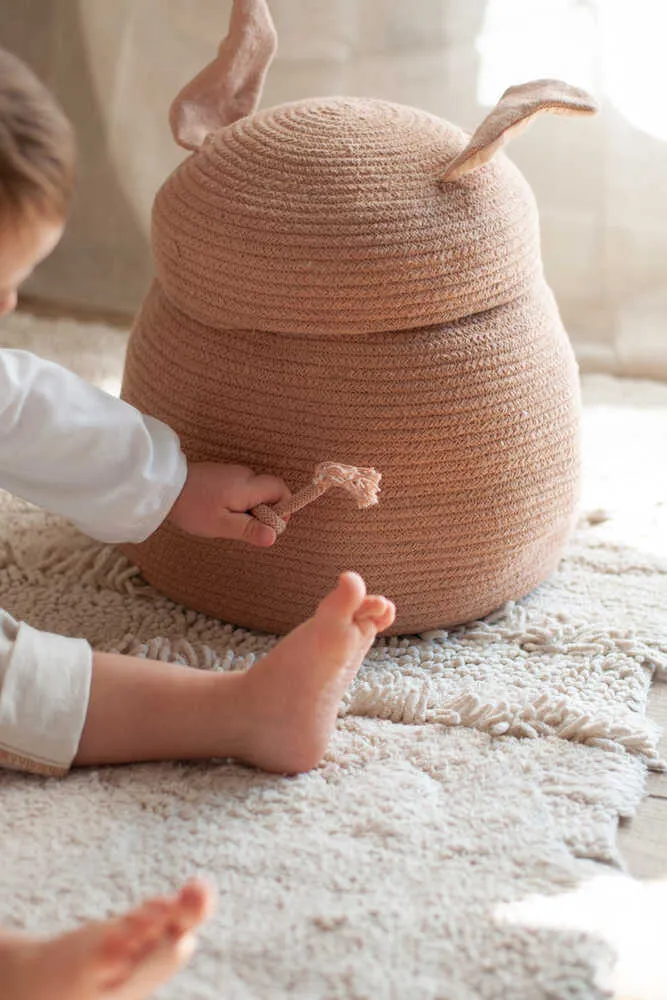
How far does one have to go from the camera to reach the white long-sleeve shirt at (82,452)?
38.7 inches

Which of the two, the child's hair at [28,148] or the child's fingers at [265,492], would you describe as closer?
the child's hair at [28,148]

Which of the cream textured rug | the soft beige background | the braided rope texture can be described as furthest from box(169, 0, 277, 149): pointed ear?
the soft beige background

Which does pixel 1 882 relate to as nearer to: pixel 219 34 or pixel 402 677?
pixel 402 677

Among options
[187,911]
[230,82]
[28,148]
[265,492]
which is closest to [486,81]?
[230,82]

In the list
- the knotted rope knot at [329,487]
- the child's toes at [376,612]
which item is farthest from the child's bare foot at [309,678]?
the knotted rope knot at [329,487]

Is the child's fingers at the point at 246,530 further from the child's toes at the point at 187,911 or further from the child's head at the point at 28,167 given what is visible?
the child's toes at the point at 187,911

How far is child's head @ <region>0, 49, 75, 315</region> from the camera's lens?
785mm

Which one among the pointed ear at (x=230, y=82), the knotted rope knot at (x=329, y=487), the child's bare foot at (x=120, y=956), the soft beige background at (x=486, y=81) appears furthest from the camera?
the soft beige background at (x=486, y=81)

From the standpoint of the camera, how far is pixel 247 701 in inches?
35.0

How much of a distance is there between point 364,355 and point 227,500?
158mm

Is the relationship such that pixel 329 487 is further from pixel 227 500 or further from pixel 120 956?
pixel 120 956

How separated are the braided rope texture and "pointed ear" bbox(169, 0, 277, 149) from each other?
0.08 metres

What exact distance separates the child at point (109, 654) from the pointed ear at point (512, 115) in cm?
29

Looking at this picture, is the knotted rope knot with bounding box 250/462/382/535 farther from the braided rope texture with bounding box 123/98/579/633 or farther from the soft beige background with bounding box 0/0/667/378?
the soft beige background with bounding box 0/0/667/378
